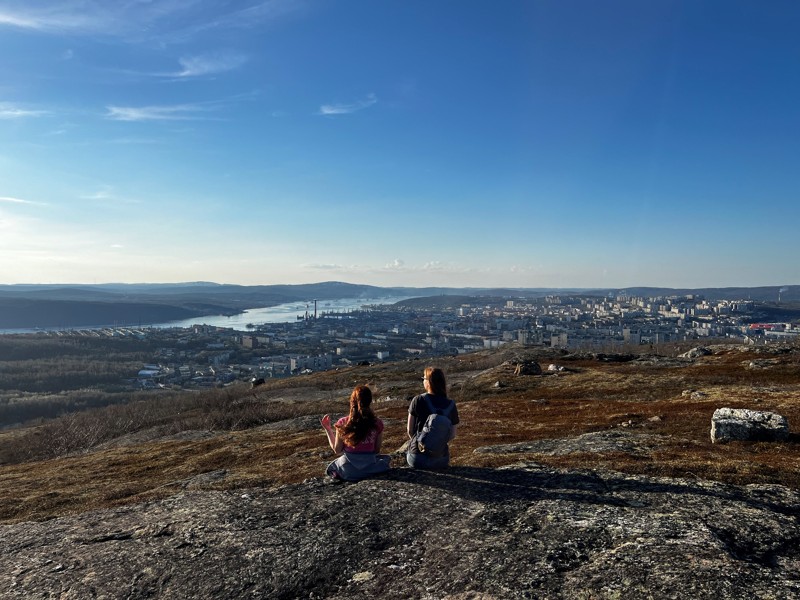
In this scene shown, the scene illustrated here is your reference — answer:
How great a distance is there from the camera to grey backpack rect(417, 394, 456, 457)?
44.0 feet

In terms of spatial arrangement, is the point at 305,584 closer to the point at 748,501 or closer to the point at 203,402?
the point at 748,501

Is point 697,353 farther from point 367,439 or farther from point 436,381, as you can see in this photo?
point 367,439

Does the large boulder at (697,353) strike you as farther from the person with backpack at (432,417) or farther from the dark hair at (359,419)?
the dark hair at (359,419)

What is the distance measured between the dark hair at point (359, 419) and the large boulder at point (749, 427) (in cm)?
1412

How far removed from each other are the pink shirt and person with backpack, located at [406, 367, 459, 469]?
904mm

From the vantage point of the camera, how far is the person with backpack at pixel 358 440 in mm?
12914

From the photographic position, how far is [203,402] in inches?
2741

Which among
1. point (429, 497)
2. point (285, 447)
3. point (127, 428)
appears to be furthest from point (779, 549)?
point (127, 428)

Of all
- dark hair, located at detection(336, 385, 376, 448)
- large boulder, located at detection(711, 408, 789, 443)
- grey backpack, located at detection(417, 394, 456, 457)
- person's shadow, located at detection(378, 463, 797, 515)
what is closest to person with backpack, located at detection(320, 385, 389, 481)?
dark hair, located at detection(336, 385, 376, 448)

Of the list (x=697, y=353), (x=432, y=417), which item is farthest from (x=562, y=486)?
(x=697, y=353)

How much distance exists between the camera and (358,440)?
13.3 metres

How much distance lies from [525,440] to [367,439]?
10.7 m

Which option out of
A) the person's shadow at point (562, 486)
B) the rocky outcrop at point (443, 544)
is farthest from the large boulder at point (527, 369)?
the rocky outcrop at point (443, 544)

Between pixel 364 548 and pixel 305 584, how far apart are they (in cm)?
148
